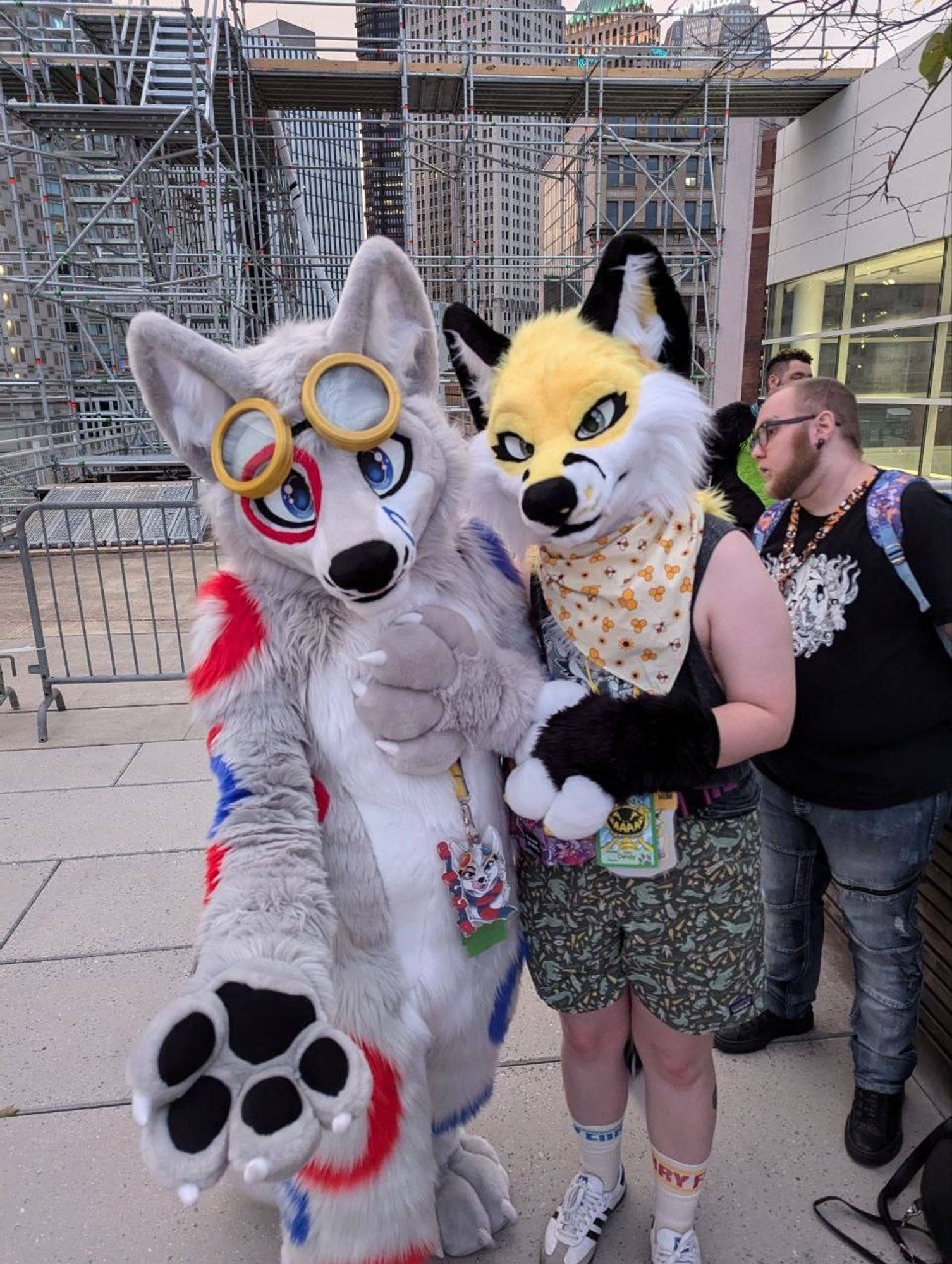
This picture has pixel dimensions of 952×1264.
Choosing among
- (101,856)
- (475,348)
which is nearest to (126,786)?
(101,856)

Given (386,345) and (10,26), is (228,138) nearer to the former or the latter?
(10,26)

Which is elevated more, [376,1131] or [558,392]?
[558,392]

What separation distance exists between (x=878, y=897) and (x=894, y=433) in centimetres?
1091

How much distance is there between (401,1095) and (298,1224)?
350mm

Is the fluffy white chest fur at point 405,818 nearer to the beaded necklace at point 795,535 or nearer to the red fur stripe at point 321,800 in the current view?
the red fur stripe at point 321,800

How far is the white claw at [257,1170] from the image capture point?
1.07 meters

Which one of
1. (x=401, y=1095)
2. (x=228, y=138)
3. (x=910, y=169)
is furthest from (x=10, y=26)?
(x=401, y=1095)

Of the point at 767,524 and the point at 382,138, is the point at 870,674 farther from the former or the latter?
the point at 382,138

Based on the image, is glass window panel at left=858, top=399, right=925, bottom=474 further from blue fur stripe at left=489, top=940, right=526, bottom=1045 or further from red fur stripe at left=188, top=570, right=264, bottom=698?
red fur stripe at left=188, top=570, right=264, bottom=698

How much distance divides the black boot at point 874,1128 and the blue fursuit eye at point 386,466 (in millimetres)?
2029

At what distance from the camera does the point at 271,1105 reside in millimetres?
1108

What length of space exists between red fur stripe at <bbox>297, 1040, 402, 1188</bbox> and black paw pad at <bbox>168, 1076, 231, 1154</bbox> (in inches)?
15.9

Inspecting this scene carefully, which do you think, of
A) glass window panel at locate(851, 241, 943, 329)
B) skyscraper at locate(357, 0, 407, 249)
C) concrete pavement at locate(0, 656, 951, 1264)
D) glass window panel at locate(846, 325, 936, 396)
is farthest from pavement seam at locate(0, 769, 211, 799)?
glass window panel at locate(851, 241, 943, 329)

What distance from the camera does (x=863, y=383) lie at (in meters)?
12.2
